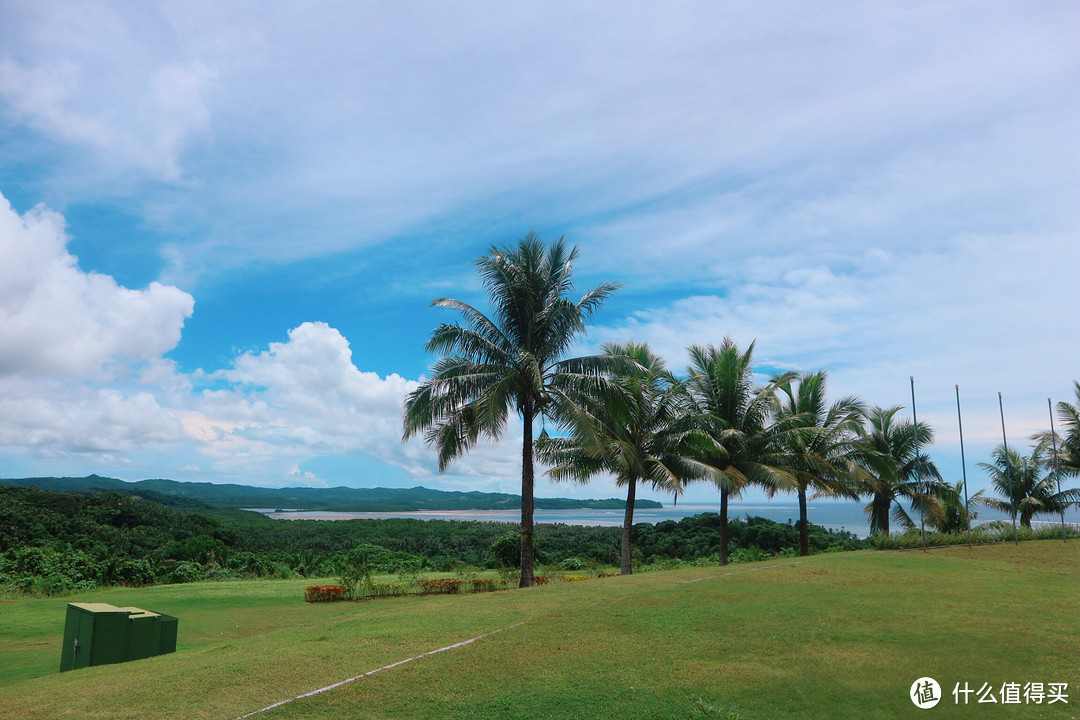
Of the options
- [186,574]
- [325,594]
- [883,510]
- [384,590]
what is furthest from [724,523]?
[186,574]

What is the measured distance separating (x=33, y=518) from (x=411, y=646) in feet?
128

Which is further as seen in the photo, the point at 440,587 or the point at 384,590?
the point at 384,590

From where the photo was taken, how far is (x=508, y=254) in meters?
16.9

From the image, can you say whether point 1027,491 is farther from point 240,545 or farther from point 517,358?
point 240,545

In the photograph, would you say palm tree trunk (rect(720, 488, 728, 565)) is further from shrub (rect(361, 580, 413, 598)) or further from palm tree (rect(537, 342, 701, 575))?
shrub (rect(361, 580, 413, 598))

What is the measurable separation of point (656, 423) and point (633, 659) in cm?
1430

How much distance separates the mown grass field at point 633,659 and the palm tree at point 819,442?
9942 mm

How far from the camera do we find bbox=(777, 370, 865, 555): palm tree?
2288 centimetres

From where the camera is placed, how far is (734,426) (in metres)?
22.3

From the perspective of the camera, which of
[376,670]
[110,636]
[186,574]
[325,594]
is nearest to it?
[376,670]
